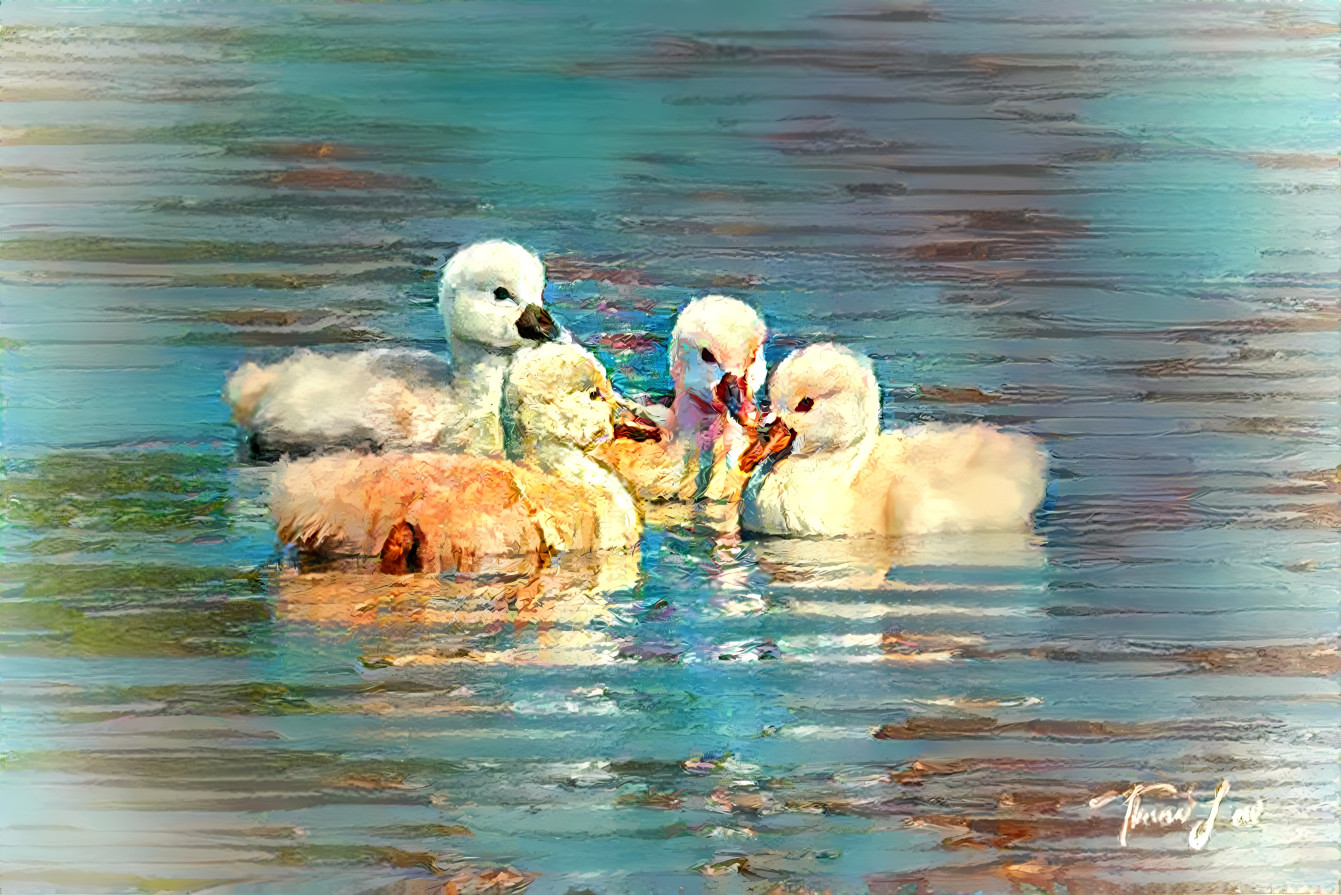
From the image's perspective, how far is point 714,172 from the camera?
3533 millimetres

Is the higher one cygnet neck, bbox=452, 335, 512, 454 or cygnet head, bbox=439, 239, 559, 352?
cygnet head, bbox=439, 239, 559, 352

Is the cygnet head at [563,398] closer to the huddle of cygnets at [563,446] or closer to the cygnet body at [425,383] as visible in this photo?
the huddle of cygnets at [563,446]

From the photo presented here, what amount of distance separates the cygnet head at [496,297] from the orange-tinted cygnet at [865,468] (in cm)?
55

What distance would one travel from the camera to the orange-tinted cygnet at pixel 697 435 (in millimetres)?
3832

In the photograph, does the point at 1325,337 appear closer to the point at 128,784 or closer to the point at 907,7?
the point at 907,7

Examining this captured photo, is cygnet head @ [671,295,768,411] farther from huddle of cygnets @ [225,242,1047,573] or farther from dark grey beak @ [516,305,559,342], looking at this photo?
dark grey beak @ [516,305,559,342]

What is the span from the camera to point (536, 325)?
12.6 feet
